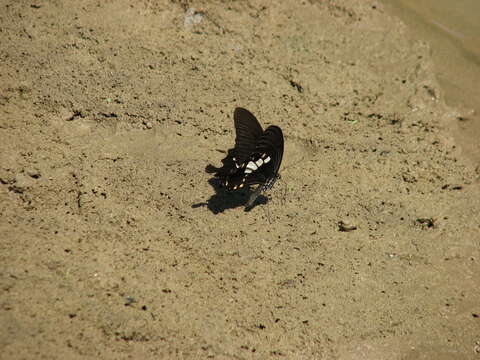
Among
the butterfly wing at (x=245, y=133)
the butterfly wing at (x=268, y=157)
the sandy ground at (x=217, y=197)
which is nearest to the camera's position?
the sandy ground at (x=217, y=197)

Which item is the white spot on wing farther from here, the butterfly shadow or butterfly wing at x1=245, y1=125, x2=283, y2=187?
the butterfly shadow

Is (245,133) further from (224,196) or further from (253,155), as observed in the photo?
(224,196)

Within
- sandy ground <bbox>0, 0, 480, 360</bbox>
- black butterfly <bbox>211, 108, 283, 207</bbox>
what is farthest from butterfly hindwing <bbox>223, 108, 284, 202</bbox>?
sandy ground <bbox>0, 0, 480, 360</bbox>

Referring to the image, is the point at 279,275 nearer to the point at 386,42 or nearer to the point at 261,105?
the point at 261,105

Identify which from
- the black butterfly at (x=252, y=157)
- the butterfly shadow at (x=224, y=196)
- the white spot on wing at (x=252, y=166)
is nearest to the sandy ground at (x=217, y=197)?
the butterfly shadow at (x=224, y=196)

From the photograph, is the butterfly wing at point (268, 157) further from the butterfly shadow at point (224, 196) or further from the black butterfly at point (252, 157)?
the butterfly shadow at point (224, 196)

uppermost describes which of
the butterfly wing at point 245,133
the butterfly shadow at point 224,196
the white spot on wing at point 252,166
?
the butterfly wing at point 245,133

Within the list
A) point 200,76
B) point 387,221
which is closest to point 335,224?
point 387,221
